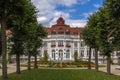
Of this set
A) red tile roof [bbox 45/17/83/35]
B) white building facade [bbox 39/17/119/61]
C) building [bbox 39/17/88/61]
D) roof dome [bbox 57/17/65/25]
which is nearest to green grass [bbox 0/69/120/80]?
building [bbox 39/17/88/61]

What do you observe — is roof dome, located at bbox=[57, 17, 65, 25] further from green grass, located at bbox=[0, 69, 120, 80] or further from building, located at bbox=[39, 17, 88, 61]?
green grass, located at bbox=[0, 69, 120, 80]

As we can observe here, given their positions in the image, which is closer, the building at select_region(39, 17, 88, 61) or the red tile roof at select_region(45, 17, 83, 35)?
the building at select_region(39, 17, 88, 61)

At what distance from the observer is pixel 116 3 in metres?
32.0

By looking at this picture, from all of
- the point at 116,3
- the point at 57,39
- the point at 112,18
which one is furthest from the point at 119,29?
the point at 57,39

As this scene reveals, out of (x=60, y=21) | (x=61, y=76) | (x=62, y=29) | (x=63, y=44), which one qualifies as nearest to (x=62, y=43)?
(x=63, y=44)

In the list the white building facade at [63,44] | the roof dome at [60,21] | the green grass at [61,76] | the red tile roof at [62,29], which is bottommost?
the green grass at [61,76]

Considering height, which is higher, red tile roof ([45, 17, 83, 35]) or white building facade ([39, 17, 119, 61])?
red tile roof ([45, 17, 83, 35])

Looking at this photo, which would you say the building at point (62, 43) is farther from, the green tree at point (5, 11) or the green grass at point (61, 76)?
the green tree at point (5, 11)

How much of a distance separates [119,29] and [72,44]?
98.7 meters

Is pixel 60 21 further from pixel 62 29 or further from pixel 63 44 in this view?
pixel 63 44

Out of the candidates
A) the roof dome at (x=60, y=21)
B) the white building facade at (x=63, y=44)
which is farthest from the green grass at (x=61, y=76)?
the roof dome at (x=60, y=21)

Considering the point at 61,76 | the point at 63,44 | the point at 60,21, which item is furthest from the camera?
the point at 60,21

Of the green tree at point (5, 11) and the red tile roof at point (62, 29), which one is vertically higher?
the red tile roof at point (62, 29)

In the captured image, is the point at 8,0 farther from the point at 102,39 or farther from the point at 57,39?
the point at 57,39
